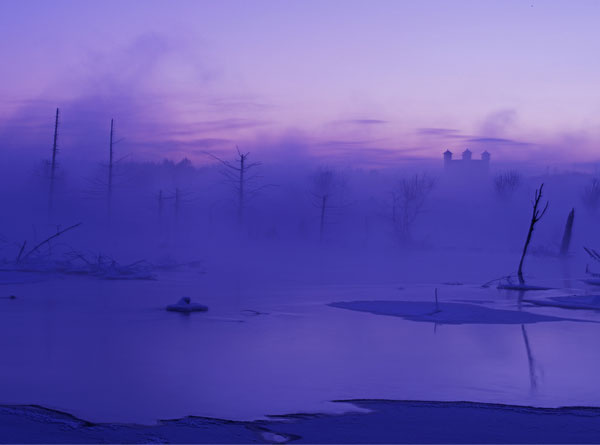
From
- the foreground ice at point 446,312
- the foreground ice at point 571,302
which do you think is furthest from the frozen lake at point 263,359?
the foreground ice at point 571,302

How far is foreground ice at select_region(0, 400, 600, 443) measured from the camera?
25.7 feet

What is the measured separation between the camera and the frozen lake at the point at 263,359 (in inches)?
385

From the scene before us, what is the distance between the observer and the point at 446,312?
20.3 meters

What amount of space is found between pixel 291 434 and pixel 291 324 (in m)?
9.69

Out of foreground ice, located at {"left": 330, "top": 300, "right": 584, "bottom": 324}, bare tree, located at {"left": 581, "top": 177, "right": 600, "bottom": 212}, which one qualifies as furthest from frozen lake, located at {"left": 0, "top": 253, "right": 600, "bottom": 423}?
bare tree, located at {"left": 581, "top": 177, "right": 600, "bottom": 212}

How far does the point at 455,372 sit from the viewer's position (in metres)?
11.9

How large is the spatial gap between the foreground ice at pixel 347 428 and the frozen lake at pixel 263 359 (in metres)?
0.41

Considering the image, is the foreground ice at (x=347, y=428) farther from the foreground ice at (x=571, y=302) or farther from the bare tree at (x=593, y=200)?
the bare tree at (x=593, y=200)

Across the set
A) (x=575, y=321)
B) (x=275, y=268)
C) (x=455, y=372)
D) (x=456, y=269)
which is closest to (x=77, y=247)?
(x=275, y=268)

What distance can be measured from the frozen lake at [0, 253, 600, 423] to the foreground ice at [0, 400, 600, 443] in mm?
410

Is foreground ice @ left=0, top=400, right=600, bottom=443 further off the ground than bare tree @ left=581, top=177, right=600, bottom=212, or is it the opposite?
bare tree @ left=581, top=177, right=600, bottom=212

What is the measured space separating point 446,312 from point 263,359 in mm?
8837

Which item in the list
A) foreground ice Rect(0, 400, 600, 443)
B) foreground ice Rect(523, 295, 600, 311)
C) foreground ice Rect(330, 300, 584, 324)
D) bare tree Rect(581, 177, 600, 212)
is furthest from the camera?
bare tree Rect(581, 177, 600, 212)

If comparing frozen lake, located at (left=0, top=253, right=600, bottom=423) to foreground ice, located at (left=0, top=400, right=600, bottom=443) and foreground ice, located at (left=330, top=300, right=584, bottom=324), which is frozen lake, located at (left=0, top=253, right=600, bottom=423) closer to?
foreground ice, located at (left=0, top=400, right=600, bottom=443)
